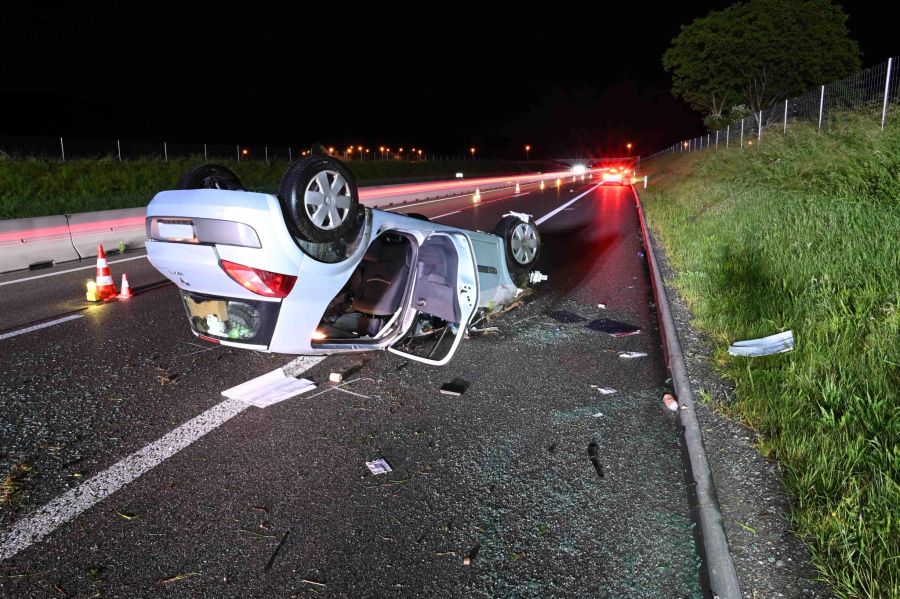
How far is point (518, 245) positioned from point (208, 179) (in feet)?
12.2

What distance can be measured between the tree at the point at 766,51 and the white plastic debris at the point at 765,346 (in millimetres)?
38501

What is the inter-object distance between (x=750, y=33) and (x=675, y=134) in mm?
99081

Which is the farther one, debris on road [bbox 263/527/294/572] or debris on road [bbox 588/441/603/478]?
debris on road [bbox 588/441/603/478]

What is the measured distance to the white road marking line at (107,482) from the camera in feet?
10.3

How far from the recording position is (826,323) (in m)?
4.98

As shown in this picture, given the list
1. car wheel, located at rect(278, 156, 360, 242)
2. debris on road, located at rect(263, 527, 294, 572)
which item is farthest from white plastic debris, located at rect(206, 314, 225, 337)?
debris on road, located at rect(263, 527, 294, 572)

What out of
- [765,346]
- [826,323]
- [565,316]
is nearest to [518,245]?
[565,316]

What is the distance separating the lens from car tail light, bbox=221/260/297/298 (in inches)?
167

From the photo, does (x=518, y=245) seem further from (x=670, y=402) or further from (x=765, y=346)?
(x=670, y=402)

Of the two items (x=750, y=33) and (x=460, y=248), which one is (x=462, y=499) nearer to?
(x=460, y=248)

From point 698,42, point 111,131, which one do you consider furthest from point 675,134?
point 111,131

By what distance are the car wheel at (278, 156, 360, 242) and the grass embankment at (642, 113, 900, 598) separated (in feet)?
10.1

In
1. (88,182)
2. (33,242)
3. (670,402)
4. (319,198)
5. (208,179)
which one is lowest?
(670,402)

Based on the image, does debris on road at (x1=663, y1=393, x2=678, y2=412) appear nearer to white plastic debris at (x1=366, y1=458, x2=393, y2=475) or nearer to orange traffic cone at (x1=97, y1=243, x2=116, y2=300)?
white plastic debris at (x1=366, y1=458, x2=393, y2=475)
